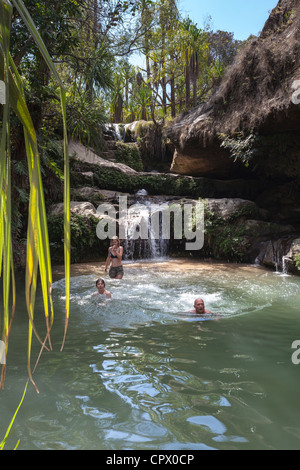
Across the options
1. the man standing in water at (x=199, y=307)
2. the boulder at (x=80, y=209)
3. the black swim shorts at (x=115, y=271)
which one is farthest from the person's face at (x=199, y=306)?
the boulder at (x=80, y=209)

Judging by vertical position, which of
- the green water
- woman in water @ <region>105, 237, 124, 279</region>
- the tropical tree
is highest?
the tropical tree

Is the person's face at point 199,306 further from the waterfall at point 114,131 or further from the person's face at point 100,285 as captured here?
the waterfall at point 114,131

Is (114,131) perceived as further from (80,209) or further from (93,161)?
(80,209)

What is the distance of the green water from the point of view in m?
2.76

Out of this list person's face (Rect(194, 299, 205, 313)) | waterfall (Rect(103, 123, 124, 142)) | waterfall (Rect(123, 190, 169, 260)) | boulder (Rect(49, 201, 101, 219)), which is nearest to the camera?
person's face (Rect(194, 299, 205, 313))

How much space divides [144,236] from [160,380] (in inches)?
423

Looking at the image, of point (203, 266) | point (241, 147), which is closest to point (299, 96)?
point (241, 147)

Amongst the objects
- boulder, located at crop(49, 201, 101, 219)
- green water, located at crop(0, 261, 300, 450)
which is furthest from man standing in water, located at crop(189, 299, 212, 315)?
boulder, located at crop(49, 201, 101, 219)

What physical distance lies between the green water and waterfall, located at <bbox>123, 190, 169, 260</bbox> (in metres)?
6.95

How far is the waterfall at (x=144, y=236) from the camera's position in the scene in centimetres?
1408

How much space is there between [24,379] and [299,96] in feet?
33.9

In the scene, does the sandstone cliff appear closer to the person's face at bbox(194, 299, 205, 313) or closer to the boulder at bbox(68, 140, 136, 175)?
the boulder at bbox(68, 140, 136, 175)

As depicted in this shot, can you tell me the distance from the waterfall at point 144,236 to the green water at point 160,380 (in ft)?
22.8

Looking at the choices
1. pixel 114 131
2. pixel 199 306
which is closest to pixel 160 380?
pixel 199 306
